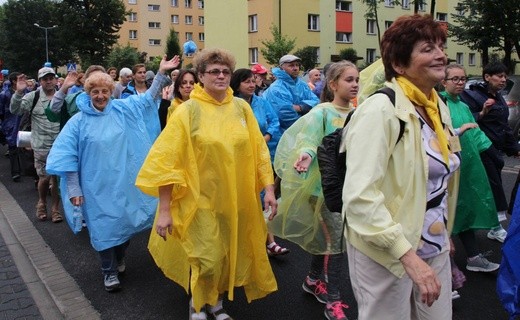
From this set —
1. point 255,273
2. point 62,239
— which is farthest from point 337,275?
point 62,239

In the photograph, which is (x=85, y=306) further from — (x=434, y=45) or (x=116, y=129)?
(x=434, y=45)

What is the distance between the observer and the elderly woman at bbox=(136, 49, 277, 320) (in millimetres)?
3262

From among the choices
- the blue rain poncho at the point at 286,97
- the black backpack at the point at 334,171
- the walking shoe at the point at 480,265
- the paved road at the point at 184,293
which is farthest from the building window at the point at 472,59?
the black backpack at the point at 334,171

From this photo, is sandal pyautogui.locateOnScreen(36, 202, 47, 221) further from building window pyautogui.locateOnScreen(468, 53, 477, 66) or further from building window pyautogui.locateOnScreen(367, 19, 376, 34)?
building window pyautogui.locateOnScreen(468, 53, 477, 66)

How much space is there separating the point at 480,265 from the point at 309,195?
6.21ft

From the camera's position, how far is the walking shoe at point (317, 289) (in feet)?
13.0

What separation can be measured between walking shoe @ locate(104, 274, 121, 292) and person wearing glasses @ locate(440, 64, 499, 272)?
9.65 ft

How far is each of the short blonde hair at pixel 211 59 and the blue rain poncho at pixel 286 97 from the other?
2575 mm

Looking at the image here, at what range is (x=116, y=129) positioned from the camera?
4.40 m

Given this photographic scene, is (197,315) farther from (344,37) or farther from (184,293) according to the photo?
(344,37)

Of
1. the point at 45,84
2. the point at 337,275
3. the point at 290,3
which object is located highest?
the point at 290,3

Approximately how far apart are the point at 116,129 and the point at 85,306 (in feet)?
4.88

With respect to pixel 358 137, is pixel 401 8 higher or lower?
higher

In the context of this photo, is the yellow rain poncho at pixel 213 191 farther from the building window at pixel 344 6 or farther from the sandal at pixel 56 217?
the building window at pixel 344 6
